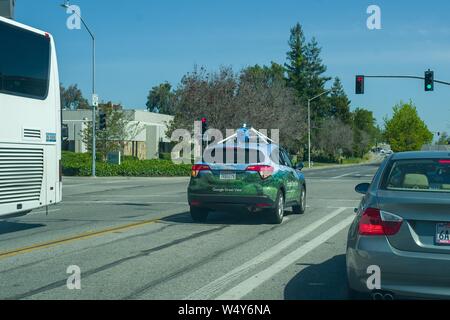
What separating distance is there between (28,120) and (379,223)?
7405 millimetres

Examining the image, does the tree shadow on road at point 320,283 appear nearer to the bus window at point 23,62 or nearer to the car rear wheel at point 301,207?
the bus window at point 23,62

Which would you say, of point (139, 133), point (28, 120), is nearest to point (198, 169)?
point (28, 120)

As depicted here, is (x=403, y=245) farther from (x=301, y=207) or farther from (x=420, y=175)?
(x=301, y=207)

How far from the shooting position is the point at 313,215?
15352 mm

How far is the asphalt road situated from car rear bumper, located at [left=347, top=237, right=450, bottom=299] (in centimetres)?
124

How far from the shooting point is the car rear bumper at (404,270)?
548 cm

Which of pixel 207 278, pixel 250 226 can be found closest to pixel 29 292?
pixel 207 278

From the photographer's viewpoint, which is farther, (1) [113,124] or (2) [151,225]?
(1) [113,124]

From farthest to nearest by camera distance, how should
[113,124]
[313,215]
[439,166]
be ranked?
1. [113,124]
2. [313,215]
3. [439,166]

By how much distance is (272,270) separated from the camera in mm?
8242

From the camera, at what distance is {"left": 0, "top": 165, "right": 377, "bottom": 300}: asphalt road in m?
7.08

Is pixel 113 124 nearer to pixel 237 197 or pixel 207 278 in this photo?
pixel 237 197

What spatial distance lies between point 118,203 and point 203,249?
9684 millimetres
